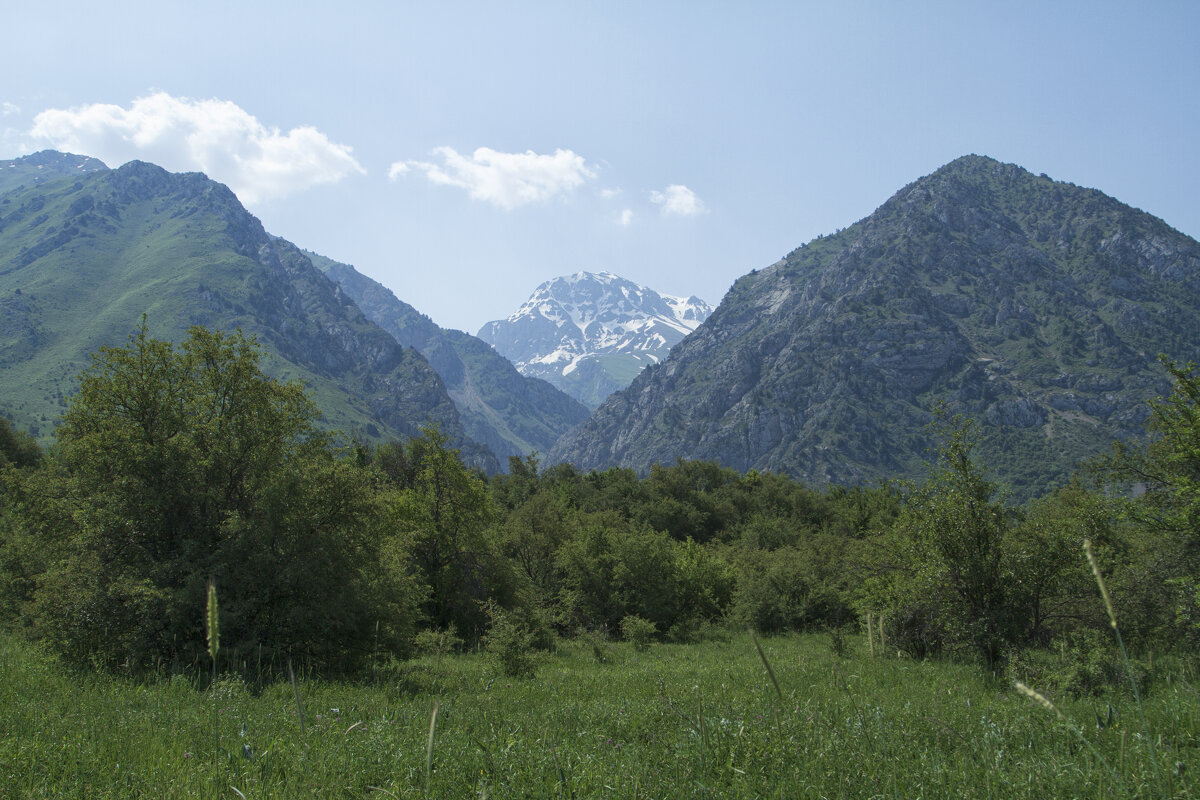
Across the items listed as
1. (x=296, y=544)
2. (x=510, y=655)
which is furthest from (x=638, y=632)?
(x=296, y=544)

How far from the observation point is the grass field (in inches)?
205

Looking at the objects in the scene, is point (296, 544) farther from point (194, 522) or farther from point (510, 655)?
point (510, 655)

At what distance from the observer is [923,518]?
14.5m

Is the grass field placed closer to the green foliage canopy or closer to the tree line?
the green foliage canopy

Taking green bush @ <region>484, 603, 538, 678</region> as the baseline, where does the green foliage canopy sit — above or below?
above

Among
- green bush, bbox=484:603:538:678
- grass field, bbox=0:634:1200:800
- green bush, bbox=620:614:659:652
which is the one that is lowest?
green bush, bbox=620:614:659:652

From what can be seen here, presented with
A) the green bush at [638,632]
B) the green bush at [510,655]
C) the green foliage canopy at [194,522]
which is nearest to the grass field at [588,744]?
the green foliage canopy at [194,522]

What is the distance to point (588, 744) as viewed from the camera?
6969 mm

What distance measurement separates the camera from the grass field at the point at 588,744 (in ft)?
17.1

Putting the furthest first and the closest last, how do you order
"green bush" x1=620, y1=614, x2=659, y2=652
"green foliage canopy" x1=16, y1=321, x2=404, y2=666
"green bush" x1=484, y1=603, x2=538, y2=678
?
"green bush" x1=620, y1=614, x2=659, y2=652, "green bush" x1=484, y1=603, x2=538, y2=678, "green foliage canopy" x1=16, y1=321, x2=404, y2=666

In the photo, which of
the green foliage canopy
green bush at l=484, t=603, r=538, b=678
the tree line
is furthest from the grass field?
green bush at l=484, t=603, r=538, b=678

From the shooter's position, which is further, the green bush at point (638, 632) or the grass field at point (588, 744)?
the green bush at point (638, 632)

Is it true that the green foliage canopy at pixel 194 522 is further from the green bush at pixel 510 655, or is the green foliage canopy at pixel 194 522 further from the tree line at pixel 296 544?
the green bush at pixel 510 655

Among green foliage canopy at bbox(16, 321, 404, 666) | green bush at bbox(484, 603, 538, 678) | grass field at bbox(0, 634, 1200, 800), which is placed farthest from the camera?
green bush at bbox(484, 603, 538, 678)
